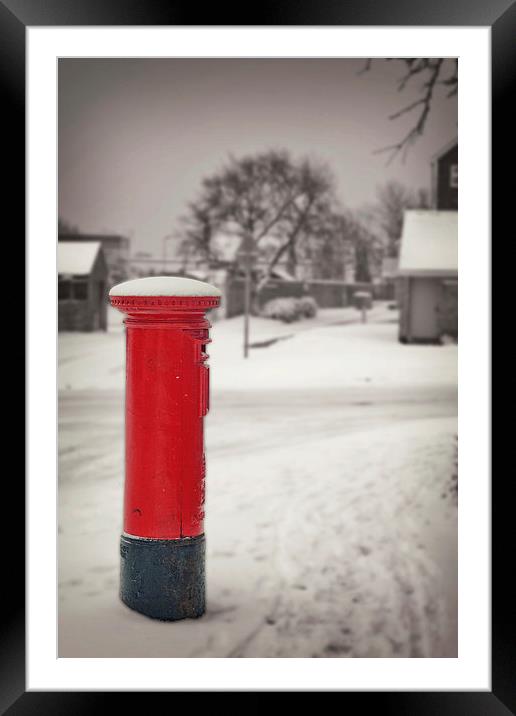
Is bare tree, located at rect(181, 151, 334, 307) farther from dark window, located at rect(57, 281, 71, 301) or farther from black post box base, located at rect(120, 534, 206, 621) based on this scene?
black post box base, located at rect(120, 534, 206, 621)

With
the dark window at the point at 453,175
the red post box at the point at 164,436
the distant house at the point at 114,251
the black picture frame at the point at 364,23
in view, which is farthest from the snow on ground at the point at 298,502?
the dark window at the point at 453,175

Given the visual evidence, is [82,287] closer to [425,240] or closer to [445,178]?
[445,178]

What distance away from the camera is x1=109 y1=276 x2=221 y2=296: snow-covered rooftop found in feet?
8.12

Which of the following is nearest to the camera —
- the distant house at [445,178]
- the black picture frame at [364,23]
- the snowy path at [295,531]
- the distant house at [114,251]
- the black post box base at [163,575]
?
the black picture frame at [364,23]

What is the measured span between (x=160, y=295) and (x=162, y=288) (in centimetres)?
3

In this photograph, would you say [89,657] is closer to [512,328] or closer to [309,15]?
[512,328]

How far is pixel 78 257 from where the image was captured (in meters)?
5.45

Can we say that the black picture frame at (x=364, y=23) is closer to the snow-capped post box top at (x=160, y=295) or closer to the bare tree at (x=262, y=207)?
the snow-capped post box top at (x=160, y=295)

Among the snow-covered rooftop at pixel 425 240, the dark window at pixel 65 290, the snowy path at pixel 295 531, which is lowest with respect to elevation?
the snowy path at pixel 295 531

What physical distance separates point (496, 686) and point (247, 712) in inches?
34.0

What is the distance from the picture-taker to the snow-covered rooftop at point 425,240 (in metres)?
6.44

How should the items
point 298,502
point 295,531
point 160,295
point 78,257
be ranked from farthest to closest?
point 78,257, point 298,502, point 295,531, point 160,295

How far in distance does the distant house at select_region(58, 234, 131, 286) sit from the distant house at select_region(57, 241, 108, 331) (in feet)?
0.13

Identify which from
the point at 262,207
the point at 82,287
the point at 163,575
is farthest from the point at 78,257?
the point at 163,575
